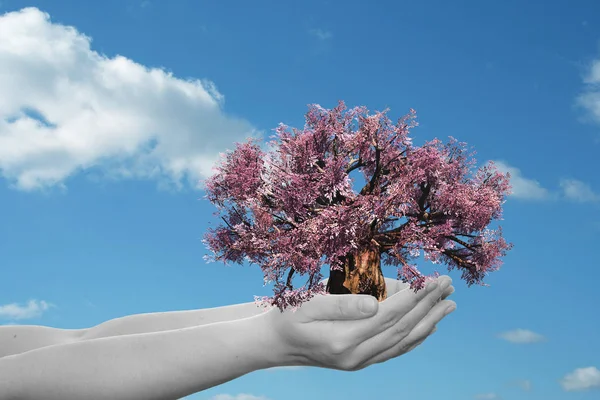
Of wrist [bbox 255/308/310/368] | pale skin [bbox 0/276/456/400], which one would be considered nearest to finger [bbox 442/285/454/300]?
pale skin [bbox 0/276/456/400]

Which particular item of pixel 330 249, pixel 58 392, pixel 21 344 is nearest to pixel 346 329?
pixel 330 249

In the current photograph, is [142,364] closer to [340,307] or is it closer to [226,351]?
[226,351]

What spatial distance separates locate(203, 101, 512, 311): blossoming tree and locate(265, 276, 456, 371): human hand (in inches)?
5.5

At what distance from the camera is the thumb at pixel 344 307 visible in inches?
167

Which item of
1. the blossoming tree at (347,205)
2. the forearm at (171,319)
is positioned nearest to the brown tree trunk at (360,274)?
the blossoming tree at (347,205)

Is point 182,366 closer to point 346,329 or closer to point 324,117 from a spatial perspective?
point 346,329

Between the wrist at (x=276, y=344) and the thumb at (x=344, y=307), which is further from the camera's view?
the wrist at (x=276, y=344)

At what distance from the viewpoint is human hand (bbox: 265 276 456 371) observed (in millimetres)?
4312

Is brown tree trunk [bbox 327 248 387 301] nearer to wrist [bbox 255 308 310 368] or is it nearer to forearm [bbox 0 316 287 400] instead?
wrist [bbox 255 308 310 368]

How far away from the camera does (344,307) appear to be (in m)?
4.28

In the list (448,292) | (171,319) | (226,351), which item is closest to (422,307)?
(448,292)

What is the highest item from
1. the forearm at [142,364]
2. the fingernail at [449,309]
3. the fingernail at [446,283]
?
the fingernail at [446,283]

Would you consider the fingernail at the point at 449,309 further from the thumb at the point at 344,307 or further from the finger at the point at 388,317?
the thumb at the point at 344,307

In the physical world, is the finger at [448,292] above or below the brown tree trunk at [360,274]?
below
